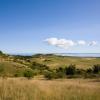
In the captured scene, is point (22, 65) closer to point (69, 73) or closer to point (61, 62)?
point (69, 73)

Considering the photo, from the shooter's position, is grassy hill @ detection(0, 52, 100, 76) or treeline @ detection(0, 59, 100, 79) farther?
grassy hill @ detection(0, 52, 100, 76)

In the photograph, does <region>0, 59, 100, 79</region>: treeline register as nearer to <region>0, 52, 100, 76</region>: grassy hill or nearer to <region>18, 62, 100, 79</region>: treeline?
<region>18, 62, 100, 79</region>: treeline

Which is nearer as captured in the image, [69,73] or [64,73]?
[64,73]

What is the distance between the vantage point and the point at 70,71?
169 feet

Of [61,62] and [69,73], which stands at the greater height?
[61,62]

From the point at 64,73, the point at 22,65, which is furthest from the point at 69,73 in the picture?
the point at 22,65

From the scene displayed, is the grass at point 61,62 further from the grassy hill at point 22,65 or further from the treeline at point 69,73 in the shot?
the treeline at point 69,73

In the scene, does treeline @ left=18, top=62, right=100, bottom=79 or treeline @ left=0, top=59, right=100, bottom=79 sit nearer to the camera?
treeline @ left=0, top=59, right=100, bottom=79

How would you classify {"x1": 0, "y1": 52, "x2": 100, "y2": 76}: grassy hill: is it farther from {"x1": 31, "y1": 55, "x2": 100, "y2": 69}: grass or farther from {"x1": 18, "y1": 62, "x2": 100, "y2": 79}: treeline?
{"x1": 18, "y1": 62, "x2": 100, "y2": 79}: treeline

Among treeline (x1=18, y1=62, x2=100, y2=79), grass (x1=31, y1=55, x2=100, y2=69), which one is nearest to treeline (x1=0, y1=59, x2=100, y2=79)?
treeline (x1=18, y1=62, x2=100, y2=79)

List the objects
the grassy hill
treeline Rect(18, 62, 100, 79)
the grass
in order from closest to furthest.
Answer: treeline Rect(18, 62, 100, 79) < the grassy hill < the grass

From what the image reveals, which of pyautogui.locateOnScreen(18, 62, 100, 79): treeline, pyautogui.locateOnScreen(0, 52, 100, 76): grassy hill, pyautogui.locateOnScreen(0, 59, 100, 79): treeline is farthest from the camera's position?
pyautogui.locateOnScreen(0, 52, 100, 76): grassy hill

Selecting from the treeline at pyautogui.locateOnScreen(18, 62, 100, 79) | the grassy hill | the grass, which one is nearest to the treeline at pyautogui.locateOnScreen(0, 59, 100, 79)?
the treeline at pyautogui.locateOnScreen(18, 62, 100, 79)

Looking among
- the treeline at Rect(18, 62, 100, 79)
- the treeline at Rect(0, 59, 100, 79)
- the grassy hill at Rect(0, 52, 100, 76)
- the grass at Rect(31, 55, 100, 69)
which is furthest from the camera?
the grass at Rect(31, 55, 100, 69)
